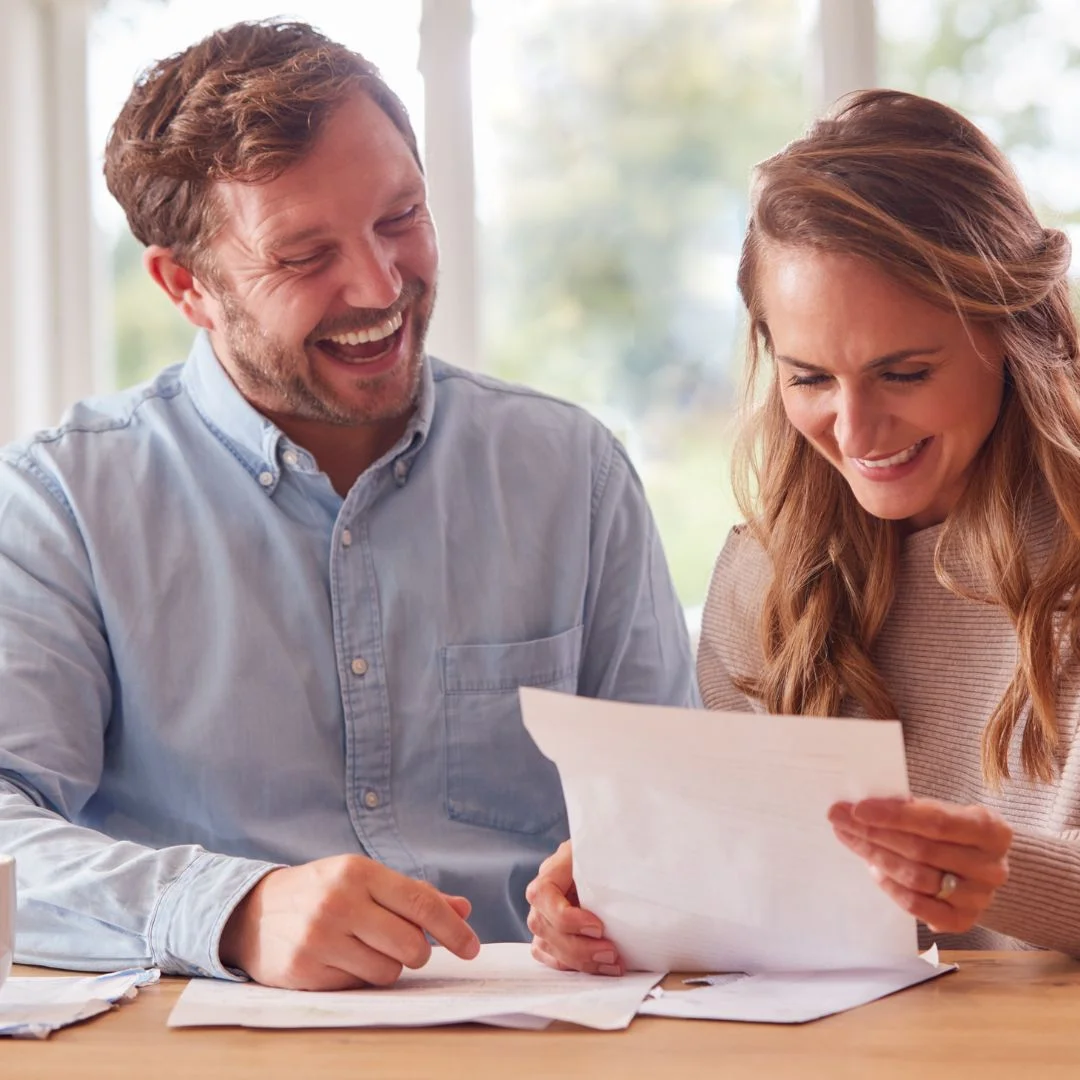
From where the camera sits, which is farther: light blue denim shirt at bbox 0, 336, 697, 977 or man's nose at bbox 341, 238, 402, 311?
man's nose at bbox 341, 238, 402, 311

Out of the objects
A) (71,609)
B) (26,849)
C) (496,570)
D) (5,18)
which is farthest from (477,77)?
(26,849)

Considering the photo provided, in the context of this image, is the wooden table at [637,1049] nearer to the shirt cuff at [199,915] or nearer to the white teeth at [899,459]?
the shirt cuff at [199,915]

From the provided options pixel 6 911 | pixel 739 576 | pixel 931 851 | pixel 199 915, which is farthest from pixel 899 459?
pixel 6 911

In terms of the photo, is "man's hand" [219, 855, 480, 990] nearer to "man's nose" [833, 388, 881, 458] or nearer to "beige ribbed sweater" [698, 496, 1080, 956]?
"beige ribbed sweater" [698, 496, 1080, 956]

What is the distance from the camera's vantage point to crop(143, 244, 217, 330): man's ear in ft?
5.74

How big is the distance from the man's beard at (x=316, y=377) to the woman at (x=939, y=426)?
42 cm

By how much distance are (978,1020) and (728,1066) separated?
0.19 m

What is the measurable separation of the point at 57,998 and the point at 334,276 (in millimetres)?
870

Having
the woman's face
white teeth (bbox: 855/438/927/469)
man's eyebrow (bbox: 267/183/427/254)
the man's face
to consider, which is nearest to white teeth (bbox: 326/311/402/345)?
the man's face

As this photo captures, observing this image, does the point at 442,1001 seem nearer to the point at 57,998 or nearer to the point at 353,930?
the point at 353,930

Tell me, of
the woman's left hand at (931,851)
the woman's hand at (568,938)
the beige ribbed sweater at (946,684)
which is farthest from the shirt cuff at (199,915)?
the beige ribbed sweater at (946,684)

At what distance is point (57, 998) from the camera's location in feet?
3.47

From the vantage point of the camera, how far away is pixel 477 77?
248cm

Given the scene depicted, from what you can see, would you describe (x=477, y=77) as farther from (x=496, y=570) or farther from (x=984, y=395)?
(x=984, y=395)
